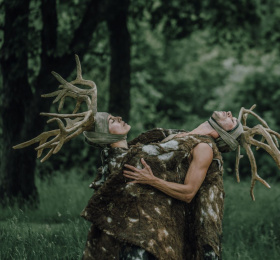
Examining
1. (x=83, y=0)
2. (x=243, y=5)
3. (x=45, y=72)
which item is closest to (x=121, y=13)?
(x=83, y=0)

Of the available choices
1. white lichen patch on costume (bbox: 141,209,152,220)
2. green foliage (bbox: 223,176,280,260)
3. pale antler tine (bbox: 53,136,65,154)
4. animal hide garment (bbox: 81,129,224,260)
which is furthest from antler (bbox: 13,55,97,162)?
green foliage (bbox: 223,176,280,260)

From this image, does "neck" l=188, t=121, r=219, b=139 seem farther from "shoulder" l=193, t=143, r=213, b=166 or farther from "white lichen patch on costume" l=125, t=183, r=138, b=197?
"white lichen patch on costume" l=125, t=183, r=138, b=197

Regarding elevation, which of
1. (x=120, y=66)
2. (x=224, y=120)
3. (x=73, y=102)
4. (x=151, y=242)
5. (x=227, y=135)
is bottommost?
(x=151, y=242)

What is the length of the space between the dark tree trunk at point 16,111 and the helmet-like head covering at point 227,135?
353 cm

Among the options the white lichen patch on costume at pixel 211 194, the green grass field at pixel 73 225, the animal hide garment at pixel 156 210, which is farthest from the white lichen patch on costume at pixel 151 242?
the green grass field at pixel 73 225

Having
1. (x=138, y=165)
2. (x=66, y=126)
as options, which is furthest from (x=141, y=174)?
(x=66, y=126)

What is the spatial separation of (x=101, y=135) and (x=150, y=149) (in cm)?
44

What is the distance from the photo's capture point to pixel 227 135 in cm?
418

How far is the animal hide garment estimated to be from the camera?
3.75 metres

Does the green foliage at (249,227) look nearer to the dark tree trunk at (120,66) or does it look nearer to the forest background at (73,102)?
the forest background at (73,102)

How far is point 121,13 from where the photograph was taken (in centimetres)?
863

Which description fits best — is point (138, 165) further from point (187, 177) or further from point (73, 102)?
point (73, 102)

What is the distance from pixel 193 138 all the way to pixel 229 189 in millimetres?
4093

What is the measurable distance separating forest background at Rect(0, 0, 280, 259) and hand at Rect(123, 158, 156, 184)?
1610 millimetres
